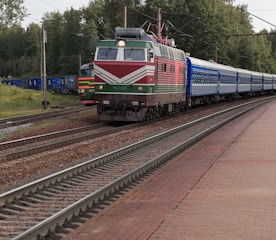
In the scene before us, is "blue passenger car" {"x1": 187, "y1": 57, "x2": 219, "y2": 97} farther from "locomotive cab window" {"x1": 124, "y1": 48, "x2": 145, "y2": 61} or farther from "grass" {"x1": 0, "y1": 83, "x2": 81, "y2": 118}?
"grass" {"x1": 0, "y1": 83, "x2": 81, "y2": 118}

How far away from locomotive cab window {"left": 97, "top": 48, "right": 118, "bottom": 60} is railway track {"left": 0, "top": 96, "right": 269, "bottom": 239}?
7784 millimetres

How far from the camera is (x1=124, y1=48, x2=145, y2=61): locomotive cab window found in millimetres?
20547

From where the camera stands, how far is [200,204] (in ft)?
25.0

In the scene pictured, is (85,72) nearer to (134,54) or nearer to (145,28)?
(134,54)

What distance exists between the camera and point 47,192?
8.52 meters

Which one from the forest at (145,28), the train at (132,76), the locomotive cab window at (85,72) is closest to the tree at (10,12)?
the forest at (145,28)

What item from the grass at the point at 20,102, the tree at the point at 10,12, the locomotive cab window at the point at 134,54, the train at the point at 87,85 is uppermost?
the tree at the point at 10,12

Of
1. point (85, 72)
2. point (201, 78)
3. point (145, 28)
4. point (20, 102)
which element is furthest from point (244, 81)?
point (20, 102)

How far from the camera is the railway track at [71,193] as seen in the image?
21.4 feet

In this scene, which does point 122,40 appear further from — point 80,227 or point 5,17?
point 5,17

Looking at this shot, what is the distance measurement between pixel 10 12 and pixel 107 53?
33.1 meters

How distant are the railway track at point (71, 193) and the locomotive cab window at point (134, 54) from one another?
7439 millimetres

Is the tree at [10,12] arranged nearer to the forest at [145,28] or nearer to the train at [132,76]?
the forest at [145,28]

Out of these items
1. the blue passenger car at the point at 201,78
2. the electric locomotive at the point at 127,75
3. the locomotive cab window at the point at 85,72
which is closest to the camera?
the electric locomotive at the point at 127,75
